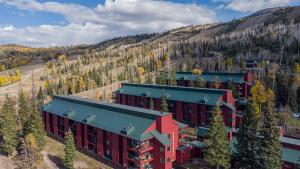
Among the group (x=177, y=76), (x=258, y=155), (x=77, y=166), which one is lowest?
(x=77, y=166)

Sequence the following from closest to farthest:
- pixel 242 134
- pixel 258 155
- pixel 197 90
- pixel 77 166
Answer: pixel 258 155 → pixel 242 134 → pixel 77 166 → pixel 197 90

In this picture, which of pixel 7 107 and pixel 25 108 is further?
pixel 25 108

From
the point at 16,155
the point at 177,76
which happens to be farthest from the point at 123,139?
the point at 177,76

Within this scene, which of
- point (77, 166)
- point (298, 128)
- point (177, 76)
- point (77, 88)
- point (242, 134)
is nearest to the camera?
point (242, 134)

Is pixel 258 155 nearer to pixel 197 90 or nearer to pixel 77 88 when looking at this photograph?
pixel 197 90

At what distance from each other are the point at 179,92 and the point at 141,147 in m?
37.2

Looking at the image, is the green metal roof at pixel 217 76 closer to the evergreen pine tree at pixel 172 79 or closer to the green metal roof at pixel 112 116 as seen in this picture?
the evergreen pine tree at pixel 172 79

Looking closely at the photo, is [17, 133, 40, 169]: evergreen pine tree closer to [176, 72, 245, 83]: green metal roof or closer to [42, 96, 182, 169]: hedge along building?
[42, 96, 182, 169]: hedge along building

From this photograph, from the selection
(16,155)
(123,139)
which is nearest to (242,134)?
(123,139)

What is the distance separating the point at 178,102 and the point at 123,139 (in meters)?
32.9

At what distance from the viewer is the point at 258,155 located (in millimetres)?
44188

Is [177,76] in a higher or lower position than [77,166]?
higher

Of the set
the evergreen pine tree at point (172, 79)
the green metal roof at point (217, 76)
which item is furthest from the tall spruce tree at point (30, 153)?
the green metal roof at point (217, 76)

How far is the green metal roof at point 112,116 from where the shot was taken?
51.7m
